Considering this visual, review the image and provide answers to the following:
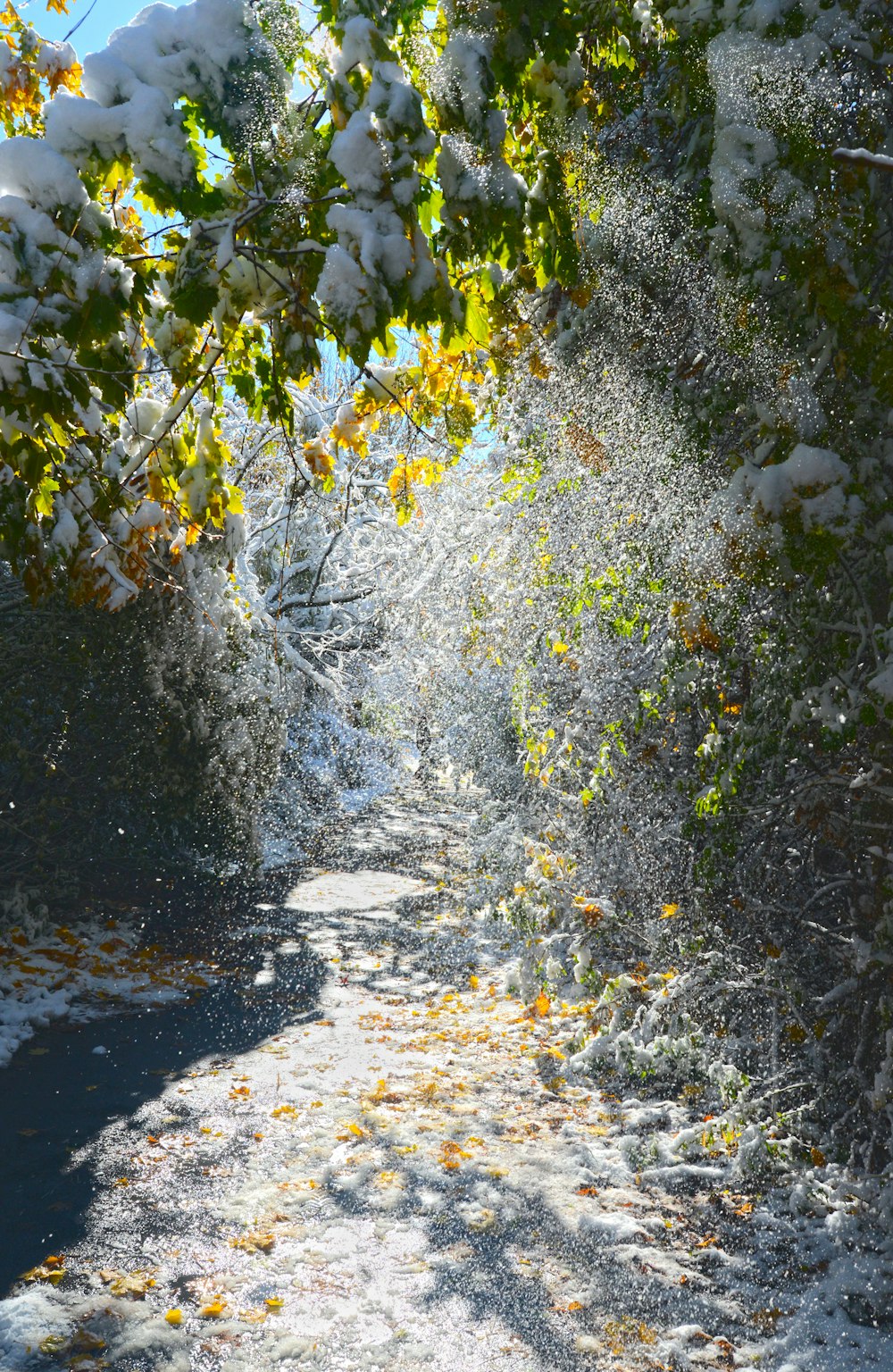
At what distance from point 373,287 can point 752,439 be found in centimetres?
202

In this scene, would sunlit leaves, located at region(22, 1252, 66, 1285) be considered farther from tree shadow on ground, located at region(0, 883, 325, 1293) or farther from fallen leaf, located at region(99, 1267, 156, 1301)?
fallen leaf, located at region(99, 1267, 156, 1301)

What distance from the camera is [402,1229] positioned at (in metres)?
3.75

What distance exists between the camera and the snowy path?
3051 millimetres

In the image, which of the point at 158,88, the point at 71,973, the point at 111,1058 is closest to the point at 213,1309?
the point at 111,1058

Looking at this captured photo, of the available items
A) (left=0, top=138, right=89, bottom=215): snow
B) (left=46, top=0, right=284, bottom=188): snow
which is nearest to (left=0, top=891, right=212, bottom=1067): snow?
(left=0, top=138, right=89, bottom=215): snow

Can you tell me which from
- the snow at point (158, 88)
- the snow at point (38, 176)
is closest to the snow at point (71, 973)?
the snow at point (38, 176)

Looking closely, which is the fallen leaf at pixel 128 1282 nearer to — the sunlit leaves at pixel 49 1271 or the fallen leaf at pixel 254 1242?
the sunlit leaves at pixel 49 1271

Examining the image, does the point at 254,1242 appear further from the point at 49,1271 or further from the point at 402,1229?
the point at 49,1271

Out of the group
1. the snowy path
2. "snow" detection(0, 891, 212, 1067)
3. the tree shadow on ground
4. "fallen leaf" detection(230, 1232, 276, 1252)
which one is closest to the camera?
the snowy path

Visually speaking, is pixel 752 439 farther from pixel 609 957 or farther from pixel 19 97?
pixel 19 97

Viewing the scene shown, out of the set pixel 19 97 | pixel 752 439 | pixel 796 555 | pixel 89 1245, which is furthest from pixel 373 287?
pixel 19 97

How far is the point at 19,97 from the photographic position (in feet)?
17.7

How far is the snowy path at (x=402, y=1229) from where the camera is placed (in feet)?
10.0

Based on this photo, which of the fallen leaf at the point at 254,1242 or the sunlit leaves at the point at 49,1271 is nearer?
the sunlit leaves at the point at 49,1271
